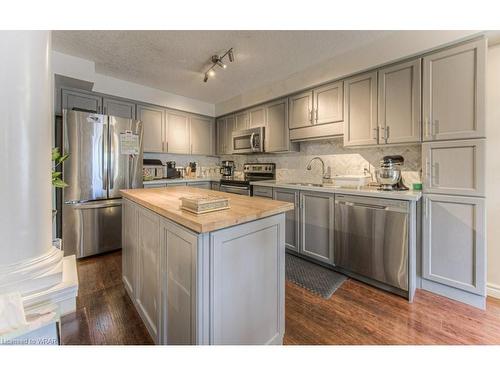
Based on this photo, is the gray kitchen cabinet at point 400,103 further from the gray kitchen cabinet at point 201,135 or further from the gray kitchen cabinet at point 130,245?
the gray kitchen cabinet at point 201,135

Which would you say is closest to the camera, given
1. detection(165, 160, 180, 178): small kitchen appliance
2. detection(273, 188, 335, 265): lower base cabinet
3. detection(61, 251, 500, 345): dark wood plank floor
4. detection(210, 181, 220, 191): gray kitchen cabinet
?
detection(61, 251, 500, 345): dark wood plank floor

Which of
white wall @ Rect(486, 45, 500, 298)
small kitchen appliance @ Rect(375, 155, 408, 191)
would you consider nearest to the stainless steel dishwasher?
small kitchen appliance @ Rect(375, 155, 408, 191)

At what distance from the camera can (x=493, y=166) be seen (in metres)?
2.01

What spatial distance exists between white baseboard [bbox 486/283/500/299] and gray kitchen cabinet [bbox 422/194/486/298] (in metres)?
0.37

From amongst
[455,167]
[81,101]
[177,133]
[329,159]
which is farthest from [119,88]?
[455,167]

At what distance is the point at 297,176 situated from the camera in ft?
11.9

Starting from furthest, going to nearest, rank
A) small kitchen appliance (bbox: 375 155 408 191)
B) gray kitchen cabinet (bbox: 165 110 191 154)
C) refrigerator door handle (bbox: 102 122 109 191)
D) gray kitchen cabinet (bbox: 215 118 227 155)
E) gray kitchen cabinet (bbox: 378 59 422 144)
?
gray kitchen cabinet (bbox: 215 118 227 155) → gray kitchen cabinet (bbox: 165 110 191 154) → refrigerator door handle (bbox: 102 122 109 191) → small kitchen appliance (bbox: 375 155 408 191) → gray kitchen cabinet (bbox: 378 59 422 144)

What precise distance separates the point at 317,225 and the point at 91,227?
113 inches

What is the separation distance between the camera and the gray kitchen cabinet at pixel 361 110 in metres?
2.39

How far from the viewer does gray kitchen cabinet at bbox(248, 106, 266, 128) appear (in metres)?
3.70

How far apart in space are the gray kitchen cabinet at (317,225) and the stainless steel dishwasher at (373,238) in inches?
3.3

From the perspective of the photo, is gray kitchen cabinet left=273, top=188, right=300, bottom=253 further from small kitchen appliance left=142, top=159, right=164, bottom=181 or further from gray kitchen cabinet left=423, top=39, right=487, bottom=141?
small kitchen appliance left=142, top=159, right=164, bottom=181

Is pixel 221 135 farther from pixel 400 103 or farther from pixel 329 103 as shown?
pixel 400 103
